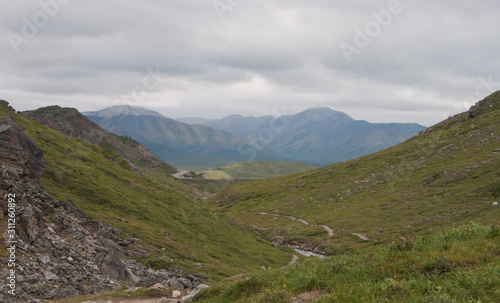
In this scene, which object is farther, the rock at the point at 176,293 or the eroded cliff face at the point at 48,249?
the eroded cliff face at the point at 48,249

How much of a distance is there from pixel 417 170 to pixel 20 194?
122 m

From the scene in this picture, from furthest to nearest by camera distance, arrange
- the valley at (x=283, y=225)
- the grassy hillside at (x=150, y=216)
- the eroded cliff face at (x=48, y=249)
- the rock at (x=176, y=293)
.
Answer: the grassy hillside at (x=150, y=216) → the eroded cliff face at (x=48, y=249) → the rock at (x=176, y=293) → the valley at (x=283, y=225)

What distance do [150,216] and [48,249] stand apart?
3528 centimetres

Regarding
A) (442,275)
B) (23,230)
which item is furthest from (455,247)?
(23,230)

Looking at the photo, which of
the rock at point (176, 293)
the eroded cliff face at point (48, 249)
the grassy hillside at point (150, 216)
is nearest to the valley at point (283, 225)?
the eroded cliff face at point (48, 249)

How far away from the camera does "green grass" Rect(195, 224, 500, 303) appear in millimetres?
11422

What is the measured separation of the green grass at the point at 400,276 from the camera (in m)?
11.4

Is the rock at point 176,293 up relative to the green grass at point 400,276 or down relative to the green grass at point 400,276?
down

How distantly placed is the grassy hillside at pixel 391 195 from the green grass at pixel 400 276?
41440 mm

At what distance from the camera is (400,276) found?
13.3 meters

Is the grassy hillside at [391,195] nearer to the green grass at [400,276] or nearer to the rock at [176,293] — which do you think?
the green grass at [400,276]

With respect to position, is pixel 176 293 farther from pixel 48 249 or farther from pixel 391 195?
pixel 391 195

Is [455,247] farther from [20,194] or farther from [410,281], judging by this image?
[20,194]

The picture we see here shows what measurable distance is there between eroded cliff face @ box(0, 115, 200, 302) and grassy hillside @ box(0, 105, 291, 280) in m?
6.64
